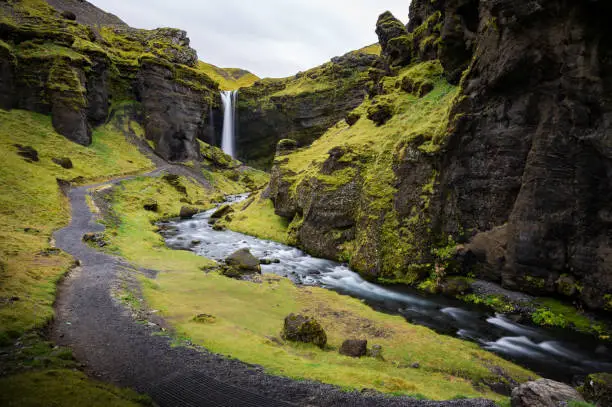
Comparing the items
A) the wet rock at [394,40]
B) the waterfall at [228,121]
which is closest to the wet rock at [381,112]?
the wet rock at [394,40]

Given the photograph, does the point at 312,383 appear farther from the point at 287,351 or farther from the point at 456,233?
the point at 456,233

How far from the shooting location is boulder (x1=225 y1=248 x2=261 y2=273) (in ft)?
96.2

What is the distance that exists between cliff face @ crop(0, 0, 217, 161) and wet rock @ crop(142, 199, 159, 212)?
2525cm

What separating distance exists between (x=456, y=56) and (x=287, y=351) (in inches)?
1420

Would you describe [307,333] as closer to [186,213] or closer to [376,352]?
[376,352]

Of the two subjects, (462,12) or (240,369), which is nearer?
(240,369)

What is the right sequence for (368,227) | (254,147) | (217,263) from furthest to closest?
(254,147) < (368,227) < (217,263)

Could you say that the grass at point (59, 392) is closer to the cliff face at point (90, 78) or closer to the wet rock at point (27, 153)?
the wet rock at point (27, 153)

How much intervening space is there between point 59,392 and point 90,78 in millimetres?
88339

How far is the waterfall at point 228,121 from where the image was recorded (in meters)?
115

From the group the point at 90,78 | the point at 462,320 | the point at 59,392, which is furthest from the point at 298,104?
the point at 59,392

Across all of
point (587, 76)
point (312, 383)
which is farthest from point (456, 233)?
point (312, 383)

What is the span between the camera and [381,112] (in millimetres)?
42875

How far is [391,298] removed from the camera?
25766 mm
